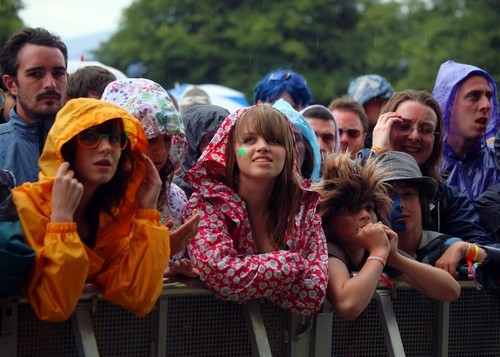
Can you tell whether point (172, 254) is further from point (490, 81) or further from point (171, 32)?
point (171, 32)

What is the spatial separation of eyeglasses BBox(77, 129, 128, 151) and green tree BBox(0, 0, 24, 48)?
20.5 meters

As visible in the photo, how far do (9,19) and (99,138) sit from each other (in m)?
21.4

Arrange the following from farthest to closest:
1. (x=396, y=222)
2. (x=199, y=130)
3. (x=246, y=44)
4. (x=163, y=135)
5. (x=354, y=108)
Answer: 1. (x=246, y=44)
2. (x=354, y=108)
3. (x=199, y=130)
4. (x=396, y=222)
5. (x=163, y=135)

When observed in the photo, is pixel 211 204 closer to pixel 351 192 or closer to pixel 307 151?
pixel 351 192

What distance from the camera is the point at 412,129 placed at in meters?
6.29

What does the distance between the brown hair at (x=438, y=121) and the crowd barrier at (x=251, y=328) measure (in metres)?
1.05

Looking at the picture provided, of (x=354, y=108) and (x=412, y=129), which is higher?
(x=412, y=129)

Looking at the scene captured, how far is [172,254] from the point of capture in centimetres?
462

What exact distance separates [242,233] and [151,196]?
0.50 metres

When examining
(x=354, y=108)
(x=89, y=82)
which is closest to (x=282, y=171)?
(x=89, y=82)

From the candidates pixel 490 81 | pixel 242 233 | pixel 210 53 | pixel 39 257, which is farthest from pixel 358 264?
pixel 210 53

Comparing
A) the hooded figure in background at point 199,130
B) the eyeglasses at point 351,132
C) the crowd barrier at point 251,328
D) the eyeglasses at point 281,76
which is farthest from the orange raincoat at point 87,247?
the eyeglasses at point 281,76

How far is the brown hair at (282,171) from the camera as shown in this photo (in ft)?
16.0

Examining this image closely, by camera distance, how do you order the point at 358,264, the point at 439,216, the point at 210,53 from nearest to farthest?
the point at 358,264 → the point at 439,216 → the point at 210,53
